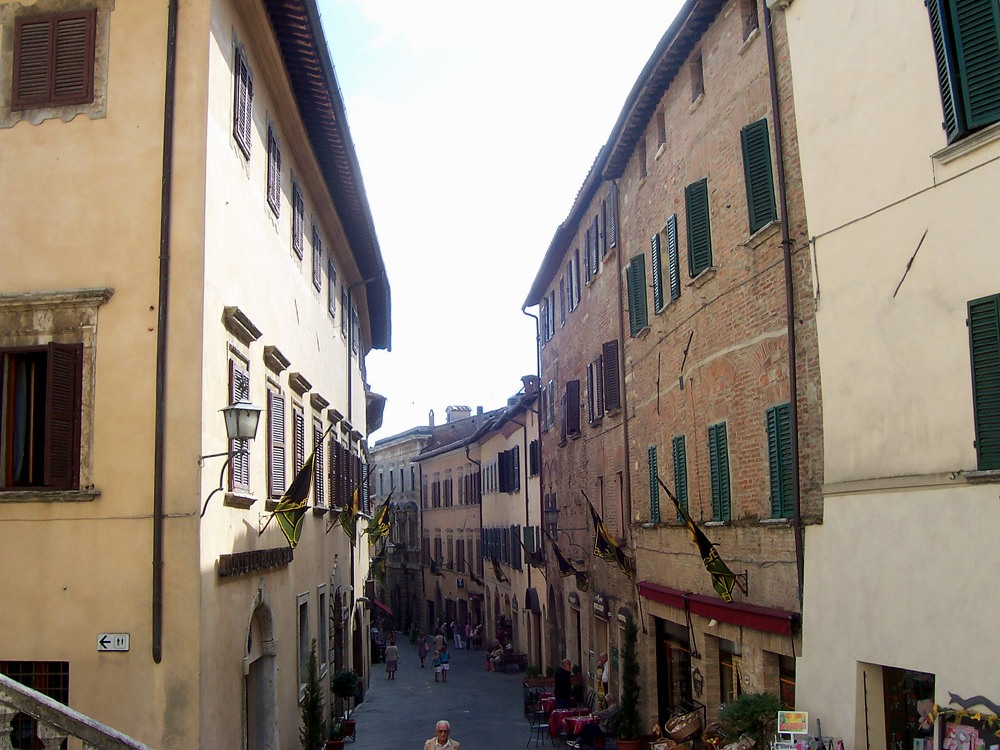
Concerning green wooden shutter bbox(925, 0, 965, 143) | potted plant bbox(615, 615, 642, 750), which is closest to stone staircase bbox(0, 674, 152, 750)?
green wooden shutter bbox(925, 0, 965, 143)

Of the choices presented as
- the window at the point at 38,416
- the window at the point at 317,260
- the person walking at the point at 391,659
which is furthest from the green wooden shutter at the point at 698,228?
the person walking at the point at 391,659

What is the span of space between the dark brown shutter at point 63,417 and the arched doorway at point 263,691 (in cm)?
429

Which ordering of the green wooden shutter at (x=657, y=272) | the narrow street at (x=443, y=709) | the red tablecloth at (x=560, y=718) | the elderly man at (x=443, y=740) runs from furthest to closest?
the narrow street at (x=443, y=709)
the red tablecloth at (x=560, y=718)
the green wooden shutter at (x=657, y=272)
the elderly man at (x=443, y=740)

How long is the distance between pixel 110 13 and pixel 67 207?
217 centimetres

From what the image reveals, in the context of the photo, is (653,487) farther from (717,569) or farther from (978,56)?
(978,56)

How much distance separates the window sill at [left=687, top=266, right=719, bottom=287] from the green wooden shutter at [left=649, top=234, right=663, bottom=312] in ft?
6.81

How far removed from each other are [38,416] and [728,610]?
349 inches

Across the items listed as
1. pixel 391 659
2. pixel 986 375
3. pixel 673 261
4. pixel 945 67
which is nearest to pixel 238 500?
pixel 986 375

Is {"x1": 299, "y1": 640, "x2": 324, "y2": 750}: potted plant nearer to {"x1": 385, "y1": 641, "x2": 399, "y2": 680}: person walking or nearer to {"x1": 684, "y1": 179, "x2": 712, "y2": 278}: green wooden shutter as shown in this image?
{"x1": 684, "y1": 179, "x2": 712, "y2": 278}: green wooden shutter

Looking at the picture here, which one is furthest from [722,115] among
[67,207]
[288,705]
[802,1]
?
[288,705]

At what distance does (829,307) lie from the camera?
11.6 m

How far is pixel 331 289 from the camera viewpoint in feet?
75.8

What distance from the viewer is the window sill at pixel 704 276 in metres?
15.5

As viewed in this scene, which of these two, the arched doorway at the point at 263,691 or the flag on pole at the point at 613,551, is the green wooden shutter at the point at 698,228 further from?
the arched doorway at the point at 263,691
